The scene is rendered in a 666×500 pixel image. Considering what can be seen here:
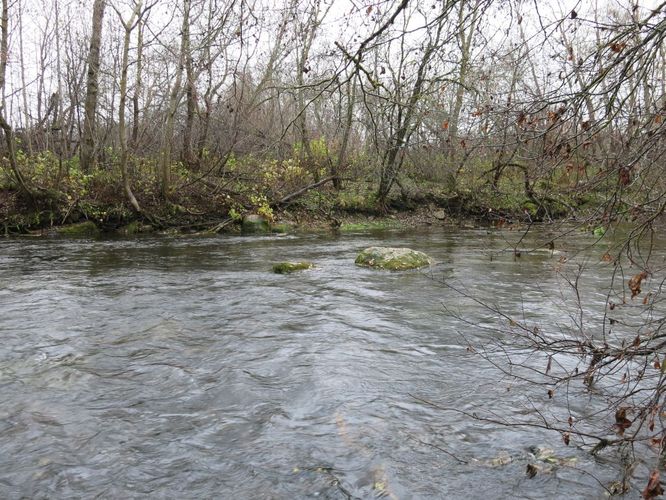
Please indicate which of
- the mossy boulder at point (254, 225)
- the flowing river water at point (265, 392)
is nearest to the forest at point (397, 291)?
the flowing river water at point (265, 392)

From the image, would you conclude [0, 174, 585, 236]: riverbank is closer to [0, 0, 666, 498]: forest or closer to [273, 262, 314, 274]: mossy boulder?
[0, 0, 666, 498]: forest

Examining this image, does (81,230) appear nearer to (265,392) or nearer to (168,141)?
(168,141)

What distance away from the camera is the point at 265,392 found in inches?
183

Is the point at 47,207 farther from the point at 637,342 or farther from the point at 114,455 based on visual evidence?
the point at 637,342

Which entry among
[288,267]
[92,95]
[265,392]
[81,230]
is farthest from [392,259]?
[92,95]

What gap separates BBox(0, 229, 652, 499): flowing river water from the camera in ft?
11.1

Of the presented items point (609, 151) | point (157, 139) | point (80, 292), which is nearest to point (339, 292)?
point (80, 292)

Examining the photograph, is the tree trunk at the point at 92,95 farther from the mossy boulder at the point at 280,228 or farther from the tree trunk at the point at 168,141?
the mossy boulder at the point at 280,228

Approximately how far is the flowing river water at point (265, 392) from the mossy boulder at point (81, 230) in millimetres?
6207

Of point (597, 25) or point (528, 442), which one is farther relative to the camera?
point (528, 442)

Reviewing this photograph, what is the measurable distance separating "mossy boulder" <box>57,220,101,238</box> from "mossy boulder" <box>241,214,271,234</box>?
420 cm

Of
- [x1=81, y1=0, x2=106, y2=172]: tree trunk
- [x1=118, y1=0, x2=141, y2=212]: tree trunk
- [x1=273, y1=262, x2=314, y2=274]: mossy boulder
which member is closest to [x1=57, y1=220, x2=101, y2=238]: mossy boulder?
[x1=118, y1=0, x2=141, y2=212]: tree trunk

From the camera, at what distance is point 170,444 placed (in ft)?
12.4

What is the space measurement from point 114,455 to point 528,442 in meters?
2.82
